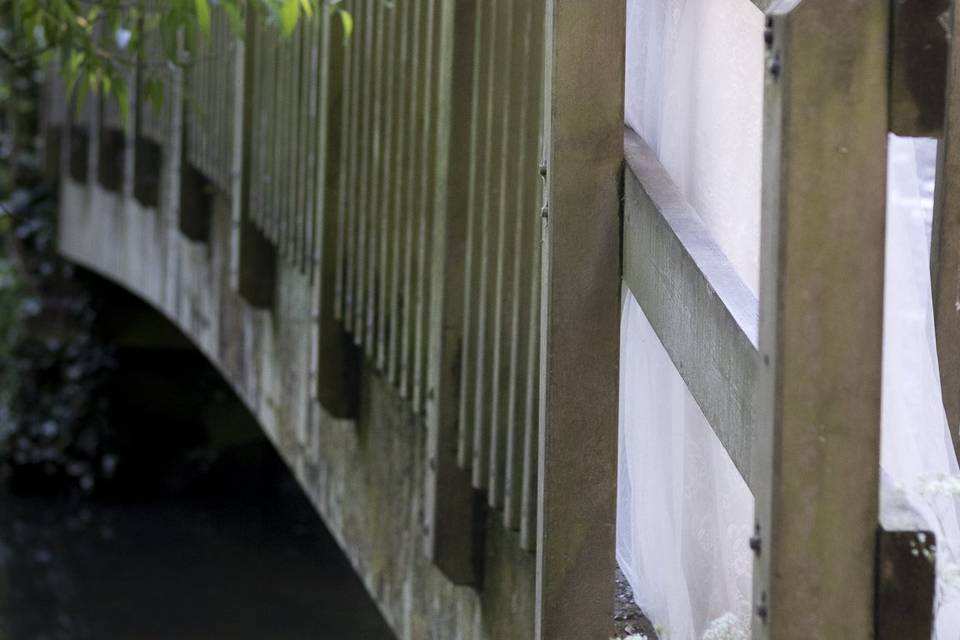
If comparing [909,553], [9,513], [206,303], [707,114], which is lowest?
[9,513]

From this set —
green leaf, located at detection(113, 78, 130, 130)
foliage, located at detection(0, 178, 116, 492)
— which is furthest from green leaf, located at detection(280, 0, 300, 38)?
foliage, located at detection(0, 178, 116, 492)

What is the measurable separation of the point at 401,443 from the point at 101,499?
8563mm

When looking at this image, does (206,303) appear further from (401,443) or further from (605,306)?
(605,306)

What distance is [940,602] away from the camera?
1.59 metres

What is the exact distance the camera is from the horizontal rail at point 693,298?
1445 millimetres

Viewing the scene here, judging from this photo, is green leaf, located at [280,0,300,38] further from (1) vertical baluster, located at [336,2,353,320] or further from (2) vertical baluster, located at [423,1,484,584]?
(1) vertical baluster, located at [336,2,353,320]

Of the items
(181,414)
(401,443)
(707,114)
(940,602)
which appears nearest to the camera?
(940,602)

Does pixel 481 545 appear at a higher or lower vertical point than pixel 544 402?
lower

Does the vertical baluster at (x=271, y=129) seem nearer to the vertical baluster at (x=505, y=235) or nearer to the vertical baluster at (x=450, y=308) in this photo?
the vertical baluster at (x=450, y=308)

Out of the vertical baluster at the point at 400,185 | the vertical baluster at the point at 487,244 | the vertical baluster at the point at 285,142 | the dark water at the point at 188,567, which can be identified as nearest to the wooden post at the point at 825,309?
the vertical baluster at the point at 487,244

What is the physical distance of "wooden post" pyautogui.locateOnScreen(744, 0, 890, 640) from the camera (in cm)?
121

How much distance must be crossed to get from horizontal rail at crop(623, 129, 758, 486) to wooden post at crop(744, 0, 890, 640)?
16 centimetres

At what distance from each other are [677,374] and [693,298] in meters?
0.39

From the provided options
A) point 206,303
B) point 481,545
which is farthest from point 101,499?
point 481,545
